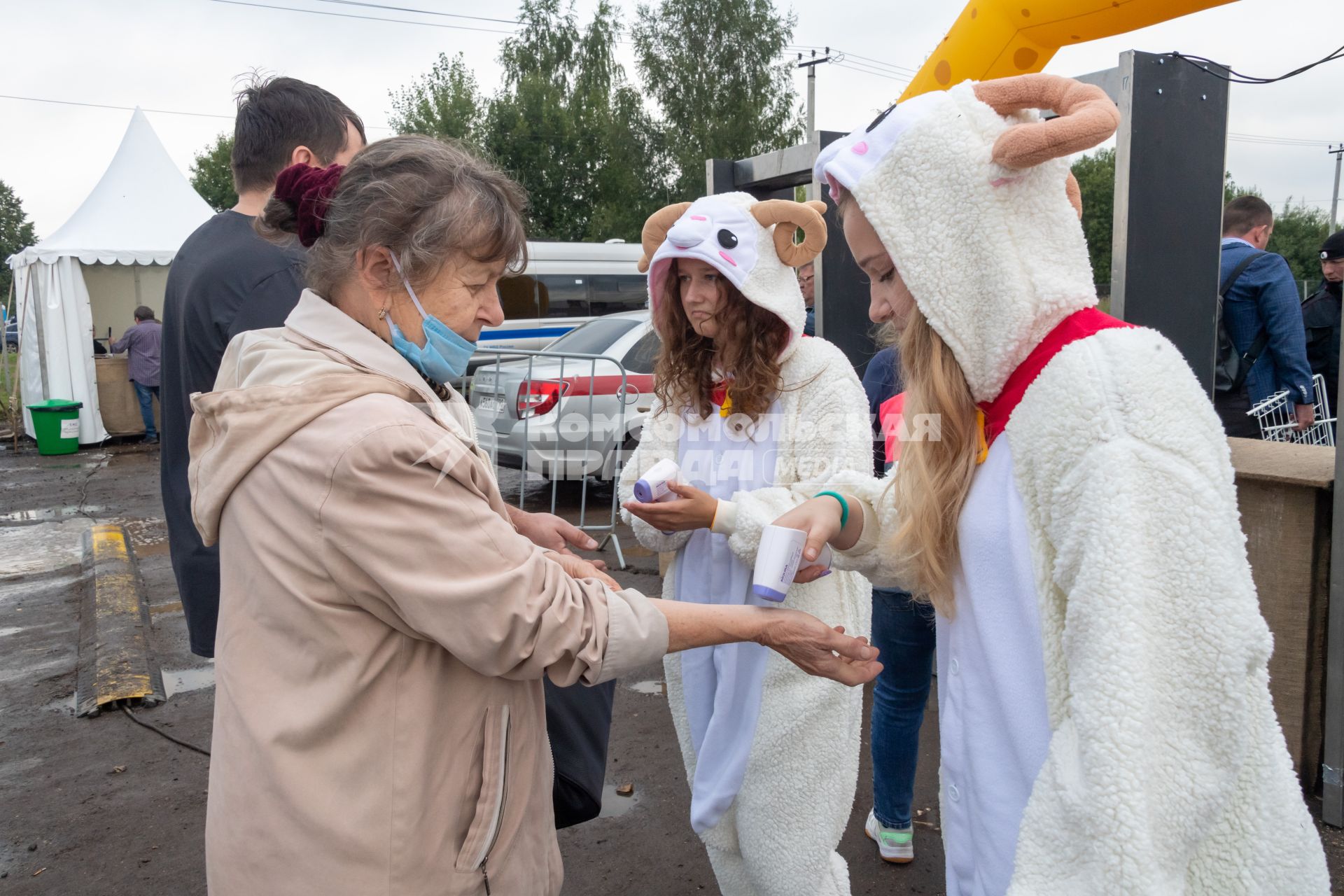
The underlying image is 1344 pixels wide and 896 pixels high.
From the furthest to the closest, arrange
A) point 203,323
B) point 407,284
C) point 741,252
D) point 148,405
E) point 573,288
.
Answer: point 573,288 → point 148,405 → point 741,252 → point 203,323 → point 407,284

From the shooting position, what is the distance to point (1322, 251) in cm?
568

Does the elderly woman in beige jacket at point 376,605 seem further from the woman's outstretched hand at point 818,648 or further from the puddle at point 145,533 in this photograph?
the puddle at point 145,533

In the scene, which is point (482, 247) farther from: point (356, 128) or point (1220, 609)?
point (356, 128)

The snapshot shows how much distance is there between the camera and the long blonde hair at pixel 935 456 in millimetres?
1496

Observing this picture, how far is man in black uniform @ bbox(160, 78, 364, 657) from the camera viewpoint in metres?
2.57

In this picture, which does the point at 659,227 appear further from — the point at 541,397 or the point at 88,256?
the point at 88,256

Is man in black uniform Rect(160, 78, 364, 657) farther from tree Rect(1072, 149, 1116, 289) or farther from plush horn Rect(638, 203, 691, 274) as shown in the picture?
tree Rect(1072, 149, 1116, 289)

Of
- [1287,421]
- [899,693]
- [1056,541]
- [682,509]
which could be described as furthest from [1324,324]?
[1056,541]

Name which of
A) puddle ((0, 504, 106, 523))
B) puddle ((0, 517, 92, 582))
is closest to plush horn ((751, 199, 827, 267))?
puddle ((0, 517, 92, 582))

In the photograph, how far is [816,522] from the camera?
5.91ft

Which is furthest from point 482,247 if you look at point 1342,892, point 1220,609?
point 1342,892

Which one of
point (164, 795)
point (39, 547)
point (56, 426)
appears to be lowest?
point (164, 795)

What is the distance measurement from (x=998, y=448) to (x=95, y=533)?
9.06 meters

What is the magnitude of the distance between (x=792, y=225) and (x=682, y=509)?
0.96 meters
